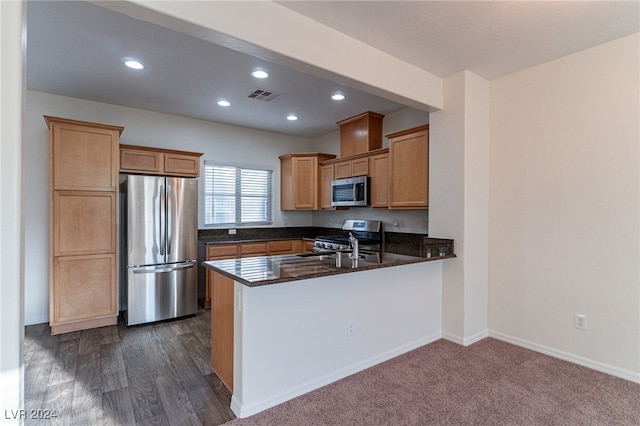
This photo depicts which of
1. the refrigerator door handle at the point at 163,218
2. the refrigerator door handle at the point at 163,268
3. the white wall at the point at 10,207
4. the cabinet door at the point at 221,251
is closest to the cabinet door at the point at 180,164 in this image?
the refrigerator door handle at the point at 163,218

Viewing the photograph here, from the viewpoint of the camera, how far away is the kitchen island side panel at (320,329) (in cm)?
220

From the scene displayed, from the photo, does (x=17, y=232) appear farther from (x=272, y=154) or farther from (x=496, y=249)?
(x=272, y=154)

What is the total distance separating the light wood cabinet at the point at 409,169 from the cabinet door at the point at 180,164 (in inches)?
108

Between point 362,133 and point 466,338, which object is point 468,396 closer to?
point 466,338

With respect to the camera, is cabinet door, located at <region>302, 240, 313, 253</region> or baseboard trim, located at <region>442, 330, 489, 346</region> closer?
baseboard trim, located at <region>442, 330, 489, 346</region>

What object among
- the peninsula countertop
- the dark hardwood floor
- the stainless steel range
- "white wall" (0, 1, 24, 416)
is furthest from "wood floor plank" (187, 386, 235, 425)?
the stainless steel range

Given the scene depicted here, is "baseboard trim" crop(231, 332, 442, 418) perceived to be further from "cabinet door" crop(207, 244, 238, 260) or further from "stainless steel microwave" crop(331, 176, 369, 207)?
"cabinet door" crop(207, 244, 238, 260)

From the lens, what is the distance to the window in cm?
533

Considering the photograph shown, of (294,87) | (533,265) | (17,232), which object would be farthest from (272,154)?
(17,232)

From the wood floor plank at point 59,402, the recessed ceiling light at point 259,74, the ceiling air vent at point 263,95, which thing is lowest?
the wood floor plank at point 59,402

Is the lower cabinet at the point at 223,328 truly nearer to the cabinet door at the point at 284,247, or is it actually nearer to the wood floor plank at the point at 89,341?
the wood floor plank at the point at 89,341

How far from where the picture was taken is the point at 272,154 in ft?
19.6

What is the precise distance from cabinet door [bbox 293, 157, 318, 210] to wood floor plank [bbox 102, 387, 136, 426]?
148 inches

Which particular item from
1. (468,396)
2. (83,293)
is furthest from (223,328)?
(83,293)
